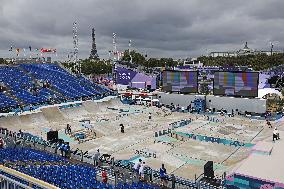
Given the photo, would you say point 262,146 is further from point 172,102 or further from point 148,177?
point 172,102

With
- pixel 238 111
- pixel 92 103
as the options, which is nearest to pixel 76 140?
pixel 92 103

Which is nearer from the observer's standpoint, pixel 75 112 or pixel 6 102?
pixel 6 102

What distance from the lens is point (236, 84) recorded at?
6494 centimetres

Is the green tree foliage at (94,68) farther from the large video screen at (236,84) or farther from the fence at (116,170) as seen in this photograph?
the fence at (116,170)

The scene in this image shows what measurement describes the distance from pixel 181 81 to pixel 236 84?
12.7 meters

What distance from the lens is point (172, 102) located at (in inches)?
2933

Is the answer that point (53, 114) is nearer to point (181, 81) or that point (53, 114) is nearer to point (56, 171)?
point (181, 81)

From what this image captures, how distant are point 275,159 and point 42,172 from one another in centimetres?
1714

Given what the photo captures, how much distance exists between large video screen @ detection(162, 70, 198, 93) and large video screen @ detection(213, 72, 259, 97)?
5.27 metres

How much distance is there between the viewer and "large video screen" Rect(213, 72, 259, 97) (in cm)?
6316

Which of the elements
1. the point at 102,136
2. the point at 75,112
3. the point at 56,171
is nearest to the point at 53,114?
the point at 75,112

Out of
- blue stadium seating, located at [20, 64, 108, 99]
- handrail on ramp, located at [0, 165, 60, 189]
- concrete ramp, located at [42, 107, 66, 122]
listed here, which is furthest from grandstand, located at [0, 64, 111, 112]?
handrail on ramp, located at [0, 165, 60, 189]

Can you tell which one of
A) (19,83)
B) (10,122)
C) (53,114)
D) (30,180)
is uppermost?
(19,83)

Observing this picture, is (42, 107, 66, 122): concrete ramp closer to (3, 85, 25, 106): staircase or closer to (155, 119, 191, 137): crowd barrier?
(3, 85, 25, 106): staircase
